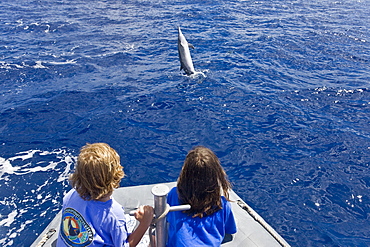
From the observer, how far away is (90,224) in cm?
266

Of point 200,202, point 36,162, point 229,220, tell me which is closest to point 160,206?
point 200,202

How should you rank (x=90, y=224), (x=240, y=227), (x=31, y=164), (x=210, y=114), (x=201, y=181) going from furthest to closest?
(x=210, y=114), (x=31, y=164), (x=240, y=227), (x=201, y=181), (x=90, y=224)

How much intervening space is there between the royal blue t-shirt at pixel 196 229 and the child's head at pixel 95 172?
0.76m

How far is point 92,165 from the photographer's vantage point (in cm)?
256

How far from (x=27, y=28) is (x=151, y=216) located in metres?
18.8

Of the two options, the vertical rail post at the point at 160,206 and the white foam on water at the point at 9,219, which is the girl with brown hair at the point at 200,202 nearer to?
the vertical rail post at the point at 160,206

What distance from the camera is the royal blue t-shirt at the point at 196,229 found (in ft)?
8.68

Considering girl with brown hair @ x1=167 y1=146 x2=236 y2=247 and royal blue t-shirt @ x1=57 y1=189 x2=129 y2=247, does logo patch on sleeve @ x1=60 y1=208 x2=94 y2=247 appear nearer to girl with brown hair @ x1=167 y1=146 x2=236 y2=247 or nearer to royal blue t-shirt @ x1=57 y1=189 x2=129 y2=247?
royal blue t-shirt @ x1=57 y1=189 x2=129 y2=247

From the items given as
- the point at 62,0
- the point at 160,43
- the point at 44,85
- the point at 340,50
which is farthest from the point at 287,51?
the point at 62,0

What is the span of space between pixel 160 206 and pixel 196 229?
499 millimetres

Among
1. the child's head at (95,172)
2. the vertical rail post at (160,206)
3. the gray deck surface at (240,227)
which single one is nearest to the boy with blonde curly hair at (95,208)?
the child's head at (95,172)

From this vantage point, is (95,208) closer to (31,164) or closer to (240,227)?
(240,227)

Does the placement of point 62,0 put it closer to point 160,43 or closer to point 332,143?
point 160,43

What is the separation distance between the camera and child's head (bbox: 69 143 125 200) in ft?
8.44
